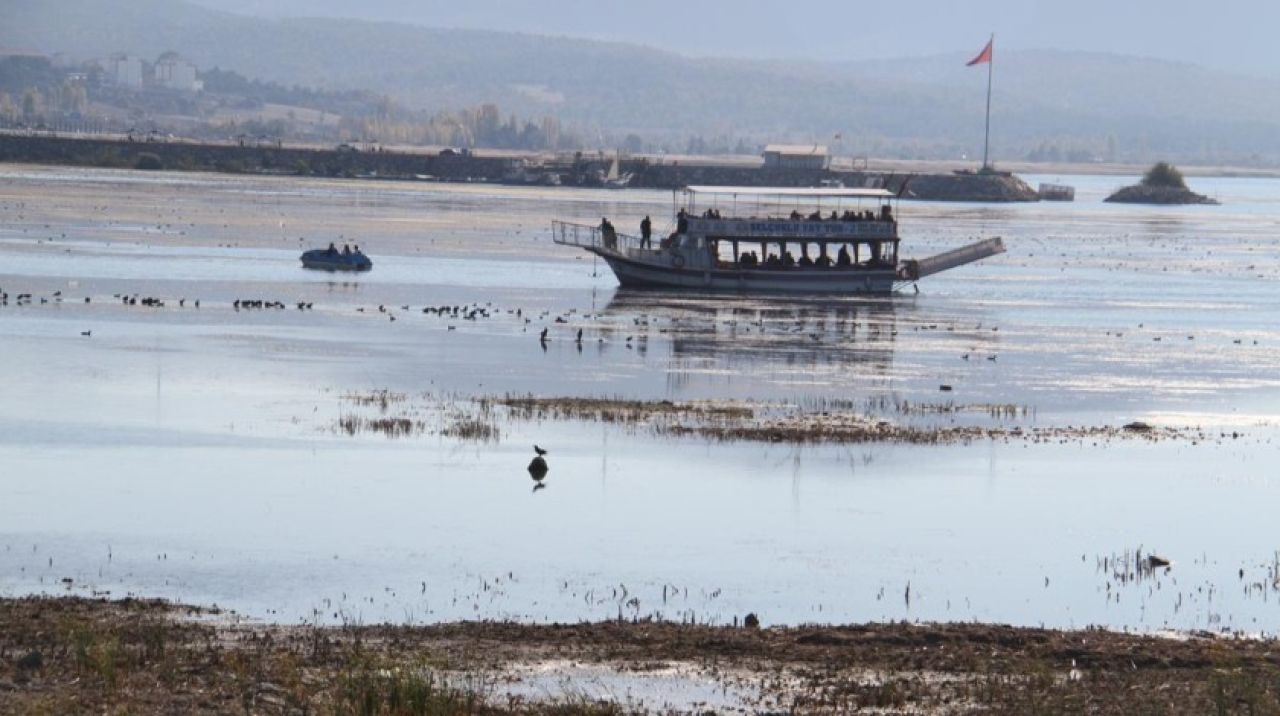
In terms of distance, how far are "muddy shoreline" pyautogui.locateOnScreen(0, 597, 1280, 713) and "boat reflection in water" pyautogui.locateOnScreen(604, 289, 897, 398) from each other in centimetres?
2127

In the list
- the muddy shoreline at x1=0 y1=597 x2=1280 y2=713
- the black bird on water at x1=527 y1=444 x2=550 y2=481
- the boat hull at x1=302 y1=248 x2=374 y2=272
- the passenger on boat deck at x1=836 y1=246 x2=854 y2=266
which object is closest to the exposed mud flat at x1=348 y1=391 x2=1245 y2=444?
the black bird on water at x1=527 y1=444 x2=550 y2=481

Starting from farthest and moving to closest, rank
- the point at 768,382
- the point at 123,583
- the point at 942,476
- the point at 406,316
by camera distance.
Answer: the point at 406,316
the point at 768,382
the point at 942,476
the point at 123,583

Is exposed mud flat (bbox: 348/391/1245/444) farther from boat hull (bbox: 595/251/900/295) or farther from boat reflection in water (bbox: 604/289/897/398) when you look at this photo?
boat hull (bbox: 595/251/900/295)

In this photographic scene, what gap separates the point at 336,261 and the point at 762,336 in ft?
78.5

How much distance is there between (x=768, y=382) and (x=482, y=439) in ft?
36.5

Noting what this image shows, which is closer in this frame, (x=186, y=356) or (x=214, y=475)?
(x=214, y=475)

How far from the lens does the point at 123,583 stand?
22.6m

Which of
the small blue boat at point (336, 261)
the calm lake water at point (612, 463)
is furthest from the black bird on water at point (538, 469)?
the small blue boat at point (336, 261)

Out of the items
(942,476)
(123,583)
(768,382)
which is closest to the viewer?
(123,583)

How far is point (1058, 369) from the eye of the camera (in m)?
49.0

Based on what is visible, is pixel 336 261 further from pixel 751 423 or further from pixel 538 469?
pixel 538 469

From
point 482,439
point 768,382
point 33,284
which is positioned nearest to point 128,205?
point 33,284

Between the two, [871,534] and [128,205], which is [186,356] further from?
[128,205]

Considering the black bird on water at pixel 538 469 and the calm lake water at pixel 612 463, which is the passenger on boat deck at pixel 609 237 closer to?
the calm lake water at pixel 612 463
